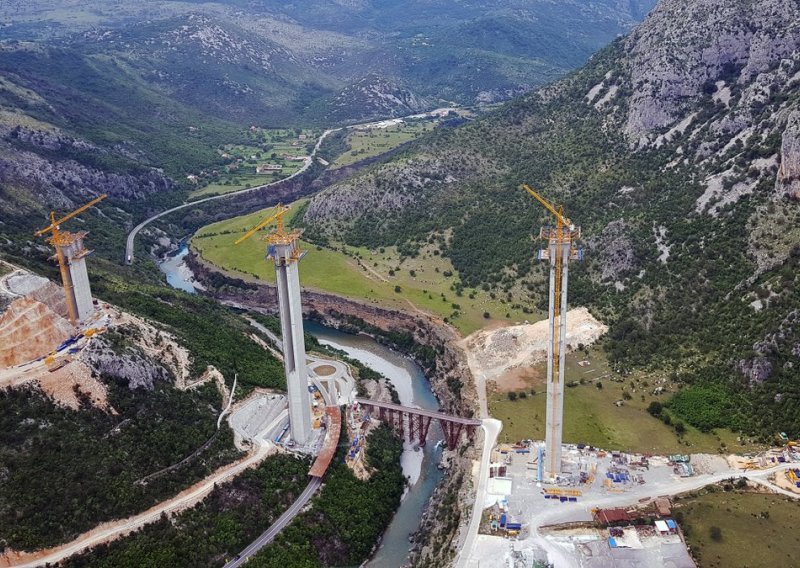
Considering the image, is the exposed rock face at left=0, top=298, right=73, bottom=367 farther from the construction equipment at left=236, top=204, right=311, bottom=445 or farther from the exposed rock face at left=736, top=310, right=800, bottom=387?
the exposed rock face at left=736, top=310, right=800, bottom=387

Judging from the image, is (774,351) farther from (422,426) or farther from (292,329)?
(292,329)

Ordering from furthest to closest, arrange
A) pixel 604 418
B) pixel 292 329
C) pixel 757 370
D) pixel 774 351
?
pixel 604 418, pixel 774 351, pixel 757 370, pixel 292 329

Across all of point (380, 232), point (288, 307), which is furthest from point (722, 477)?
point (380, 232)

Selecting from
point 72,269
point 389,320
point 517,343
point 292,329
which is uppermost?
point 72,269

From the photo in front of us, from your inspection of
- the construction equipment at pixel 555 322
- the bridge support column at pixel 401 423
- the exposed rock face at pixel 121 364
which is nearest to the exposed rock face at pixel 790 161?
the construction equipment at pixel 555 322

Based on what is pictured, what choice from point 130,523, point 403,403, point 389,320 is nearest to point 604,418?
point 403,403

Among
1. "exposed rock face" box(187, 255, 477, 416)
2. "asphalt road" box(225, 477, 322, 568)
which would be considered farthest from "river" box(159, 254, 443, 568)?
"asphalt road" box(225, 477, 322, 568)

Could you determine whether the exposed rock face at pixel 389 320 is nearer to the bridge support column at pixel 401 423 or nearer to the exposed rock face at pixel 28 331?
the bridge support column at pixel 401 423
